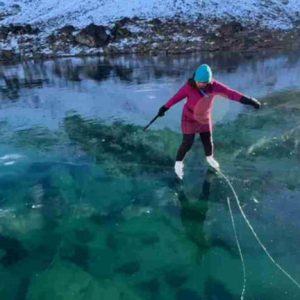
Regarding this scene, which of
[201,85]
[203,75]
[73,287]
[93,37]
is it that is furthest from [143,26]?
[73,287]

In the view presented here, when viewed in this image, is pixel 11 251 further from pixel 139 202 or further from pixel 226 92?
pixel 226 92

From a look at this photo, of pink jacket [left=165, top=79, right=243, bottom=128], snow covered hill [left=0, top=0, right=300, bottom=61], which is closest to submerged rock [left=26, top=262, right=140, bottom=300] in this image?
pink jacket [left=165, top=79, right=243, bottom=128]

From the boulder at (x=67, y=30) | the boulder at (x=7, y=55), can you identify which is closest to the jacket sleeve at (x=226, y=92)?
the boulder at (x=7, y=55)

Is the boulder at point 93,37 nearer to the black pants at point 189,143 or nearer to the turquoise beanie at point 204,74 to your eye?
the black pants at point 189,143

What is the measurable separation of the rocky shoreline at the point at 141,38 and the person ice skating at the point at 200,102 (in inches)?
550

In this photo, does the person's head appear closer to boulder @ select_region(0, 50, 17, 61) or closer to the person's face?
the person's face

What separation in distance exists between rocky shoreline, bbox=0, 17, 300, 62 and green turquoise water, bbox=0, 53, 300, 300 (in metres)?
10.4

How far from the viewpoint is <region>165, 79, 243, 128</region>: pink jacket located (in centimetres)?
Result: 569

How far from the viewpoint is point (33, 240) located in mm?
4848

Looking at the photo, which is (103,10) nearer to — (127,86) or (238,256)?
(127,86)

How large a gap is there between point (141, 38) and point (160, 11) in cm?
336

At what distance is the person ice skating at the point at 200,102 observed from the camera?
5566 millimetres

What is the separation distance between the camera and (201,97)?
18.8ft

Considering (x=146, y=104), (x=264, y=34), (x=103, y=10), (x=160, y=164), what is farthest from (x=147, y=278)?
(x=103, y=10)
